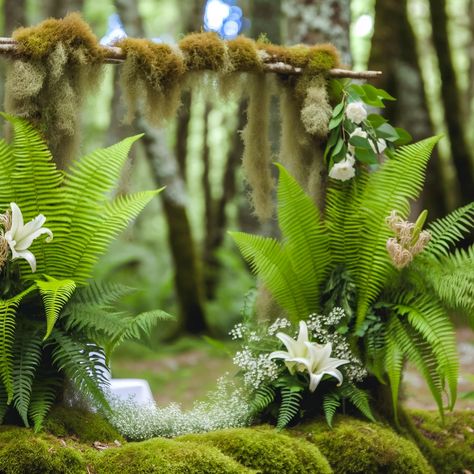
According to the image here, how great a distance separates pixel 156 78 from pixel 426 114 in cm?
522

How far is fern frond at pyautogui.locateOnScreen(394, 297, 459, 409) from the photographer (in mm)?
3500

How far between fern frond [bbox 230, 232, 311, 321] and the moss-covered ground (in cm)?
70

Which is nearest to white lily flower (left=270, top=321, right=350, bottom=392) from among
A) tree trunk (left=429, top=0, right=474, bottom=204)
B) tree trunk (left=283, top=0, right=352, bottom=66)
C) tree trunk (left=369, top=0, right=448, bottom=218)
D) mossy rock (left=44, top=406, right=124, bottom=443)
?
mossy rock (left=44, top=406, right=124, bottom=443)

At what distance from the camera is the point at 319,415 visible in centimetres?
383

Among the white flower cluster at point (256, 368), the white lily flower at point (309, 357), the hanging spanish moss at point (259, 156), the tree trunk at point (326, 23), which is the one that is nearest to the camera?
the white lily flower at point (309, 357)

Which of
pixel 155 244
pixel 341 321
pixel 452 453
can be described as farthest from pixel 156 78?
pixel 155 244

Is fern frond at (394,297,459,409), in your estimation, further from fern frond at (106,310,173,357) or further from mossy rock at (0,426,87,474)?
mossy rock at (0,426,87,474)

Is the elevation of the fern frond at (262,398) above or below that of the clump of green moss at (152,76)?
below

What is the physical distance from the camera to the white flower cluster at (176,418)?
376cm

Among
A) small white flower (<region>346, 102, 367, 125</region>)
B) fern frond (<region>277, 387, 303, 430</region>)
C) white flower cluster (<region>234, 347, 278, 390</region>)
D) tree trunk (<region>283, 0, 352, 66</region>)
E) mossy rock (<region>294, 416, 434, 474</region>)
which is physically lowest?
mossy rock (<region>294, 416, 434, 474</region>)

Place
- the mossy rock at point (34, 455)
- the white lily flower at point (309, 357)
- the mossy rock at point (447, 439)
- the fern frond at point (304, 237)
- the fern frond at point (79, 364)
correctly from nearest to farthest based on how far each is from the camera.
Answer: the mossy rock at point (34, 455)
the fern frond at point (79, 364)
the white lily flower at point (309, 357)
the fern frond at point (304, 237)
the mossy rock at point (447, 439)

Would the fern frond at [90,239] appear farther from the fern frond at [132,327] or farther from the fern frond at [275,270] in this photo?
the fern frond at [275,270]

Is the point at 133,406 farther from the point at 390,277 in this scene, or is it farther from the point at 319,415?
the point at 390,277

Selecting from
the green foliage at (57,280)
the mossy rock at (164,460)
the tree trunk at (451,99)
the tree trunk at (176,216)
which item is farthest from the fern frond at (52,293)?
the tree trunk at (451,99)
